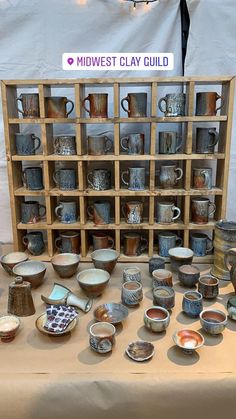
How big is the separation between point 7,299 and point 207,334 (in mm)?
538

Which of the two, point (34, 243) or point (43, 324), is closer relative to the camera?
point (43, 324)

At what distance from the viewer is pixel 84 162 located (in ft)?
3.97

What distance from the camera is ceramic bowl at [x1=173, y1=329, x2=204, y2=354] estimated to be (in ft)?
2.54

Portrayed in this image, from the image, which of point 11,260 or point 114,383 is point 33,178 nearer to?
point 11,260

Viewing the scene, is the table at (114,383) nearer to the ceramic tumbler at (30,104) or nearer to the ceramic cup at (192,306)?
the ceramic cup at (192,306)

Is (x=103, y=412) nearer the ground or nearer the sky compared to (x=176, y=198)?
nearer the ground

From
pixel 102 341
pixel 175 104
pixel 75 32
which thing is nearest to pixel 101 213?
pixel 175 104

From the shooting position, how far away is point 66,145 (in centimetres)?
118

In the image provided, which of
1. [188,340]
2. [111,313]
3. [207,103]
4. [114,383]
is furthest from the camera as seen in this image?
[207,103]

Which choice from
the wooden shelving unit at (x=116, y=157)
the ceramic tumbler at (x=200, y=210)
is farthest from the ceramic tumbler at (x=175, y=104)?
the ceramic tumbler at (x=200, y=210)

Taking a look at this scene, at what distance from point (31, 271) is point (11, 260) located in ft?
0.34

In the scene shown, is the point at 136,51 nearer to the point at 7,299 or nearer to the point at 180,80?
the point at 180,80

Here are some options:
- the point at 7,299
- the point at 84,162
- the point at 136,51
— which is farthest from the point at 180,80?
the point at 7,299

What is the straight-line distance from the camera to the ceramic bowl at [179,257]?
1.13 metres
